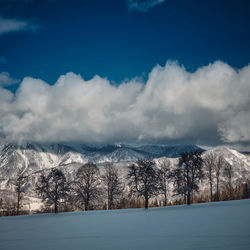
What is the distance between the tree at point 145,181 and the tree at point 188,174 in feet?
14.5

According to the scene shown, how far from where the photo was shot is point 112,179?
187 ft

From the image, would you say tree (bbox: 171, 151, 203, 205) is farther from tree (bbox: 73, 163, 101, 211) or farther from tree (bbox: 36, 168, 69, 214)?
tree (bbox: 36, 168, 69, 214)

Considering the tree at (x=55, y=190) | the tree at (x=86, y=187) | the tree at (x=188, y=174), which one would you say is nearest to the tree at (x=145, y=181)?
the tree at (x=188, y=174)

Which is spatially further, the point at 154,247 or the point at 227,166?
the point at 227,166

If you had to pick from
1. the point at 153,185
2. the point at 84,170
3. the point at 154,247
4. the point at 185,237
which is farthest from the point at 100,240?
the point at 84,170

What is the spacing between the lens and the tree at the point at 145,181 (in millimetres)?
48156

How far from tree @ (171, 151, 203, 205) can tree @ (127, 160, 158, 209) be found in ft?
14.5

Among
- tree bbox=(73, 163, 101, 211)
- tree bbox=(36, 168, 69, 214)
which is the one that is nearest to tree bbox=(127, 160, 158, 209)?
tree bbox=(73, 163, 101, 211)

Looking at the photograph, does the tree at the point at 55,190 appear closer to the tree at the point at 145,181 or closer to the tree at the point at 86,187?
the tree at the point at 86,187

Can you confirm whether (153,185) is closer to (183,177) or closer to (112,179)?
(183,177)

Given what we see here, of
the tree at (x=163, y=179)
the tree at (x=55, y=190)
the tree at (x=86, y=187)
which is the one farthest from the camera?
the tree at (x=86, y=187)

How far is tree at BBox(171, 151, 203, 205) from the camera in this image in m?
47.3

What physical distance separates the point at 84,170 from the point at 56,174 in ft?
22.6

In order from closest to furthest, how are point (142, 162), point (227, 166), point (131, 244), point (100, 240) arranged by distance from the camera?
1. point (131, 244)
2. point (100, 240)
3. point (142, 162)
4. point (227, 166)
